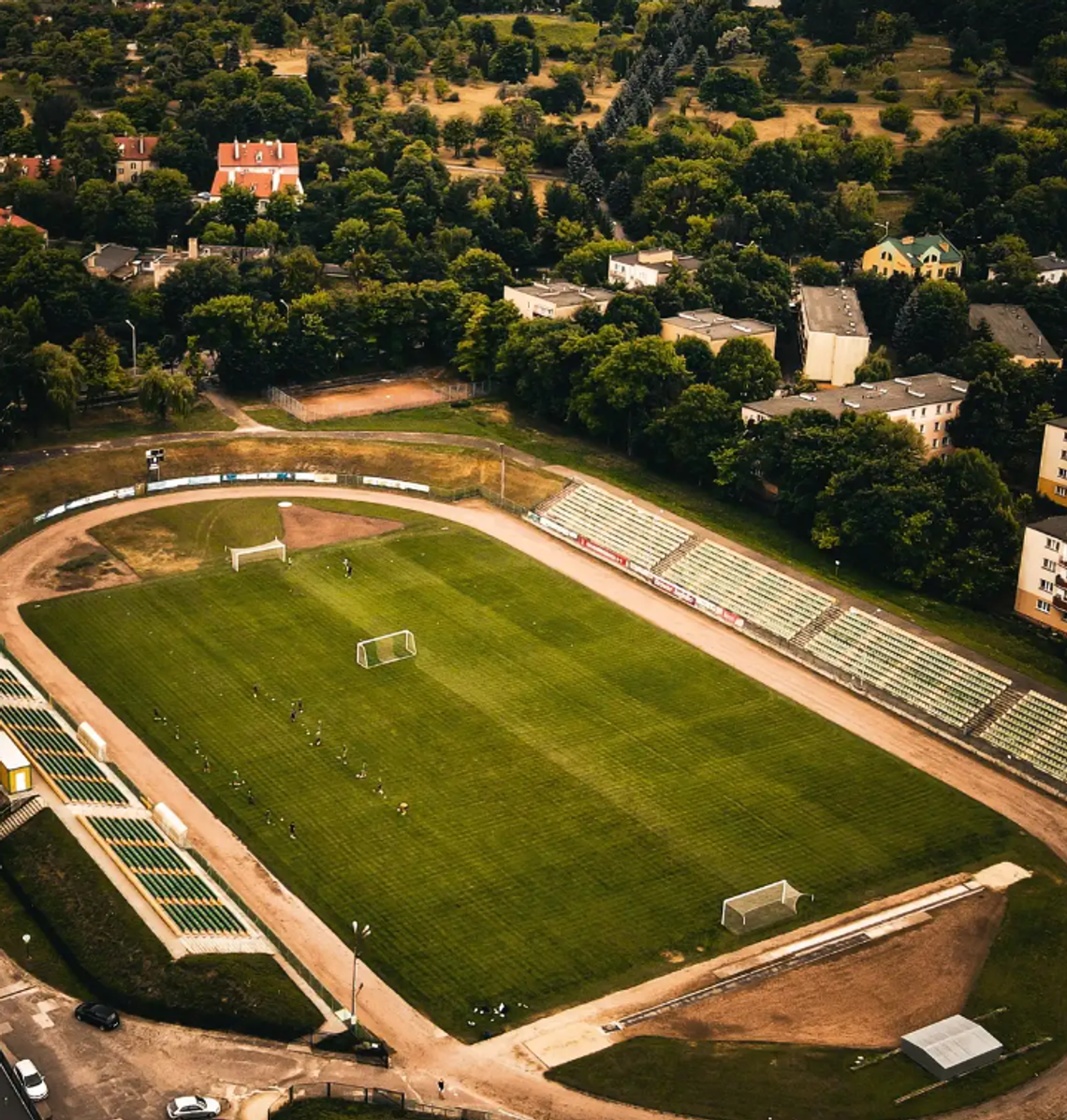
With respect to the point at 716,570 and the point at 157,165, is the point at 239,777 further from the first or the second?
the point at 157,165

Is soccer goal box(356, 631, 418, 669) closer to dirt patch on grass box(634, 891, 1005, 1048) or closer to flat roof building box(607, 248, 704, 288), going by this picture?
dirt patch on grass box(634, 891, 1005, 1048)

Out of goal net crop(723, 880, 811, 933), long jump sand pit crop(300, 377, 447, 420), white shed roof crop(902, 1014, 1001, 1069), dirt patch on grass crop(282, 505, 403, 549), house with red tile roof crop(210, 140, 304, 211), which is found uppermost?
house with red tile roof crop(210, 140, 304, 211)

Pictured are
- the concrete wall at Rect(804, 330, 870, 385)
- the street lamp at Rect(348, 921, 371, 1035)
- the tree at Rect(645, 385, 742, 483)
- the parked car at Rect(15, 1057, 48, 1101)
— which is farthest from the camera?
the concrete wall at Rect(804, 330, 870, 385)

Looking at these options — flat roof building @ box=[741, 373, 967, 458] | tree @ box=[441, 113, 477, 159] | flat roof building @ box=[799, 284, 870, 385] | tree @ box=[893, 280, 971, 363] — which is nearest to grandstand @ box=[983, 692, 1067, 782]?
flat roof building @ box=[741, 373, 967, 458]

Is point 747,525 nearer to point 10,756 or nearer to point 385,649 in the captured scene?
point 385,649

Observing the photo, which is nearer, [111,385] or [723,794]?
[723,794]

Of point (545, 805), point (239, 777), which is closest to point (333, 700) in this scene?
point (239, 777)

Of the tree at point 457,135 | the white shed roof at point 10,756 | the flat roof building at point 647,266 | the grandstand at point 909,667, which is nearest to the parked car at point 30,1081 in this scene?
the white shed roof at point 10,756

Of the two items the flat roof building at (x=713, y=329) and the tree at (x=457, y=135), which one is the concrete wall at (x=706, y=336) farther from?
the tree at (x=457, y=135)
